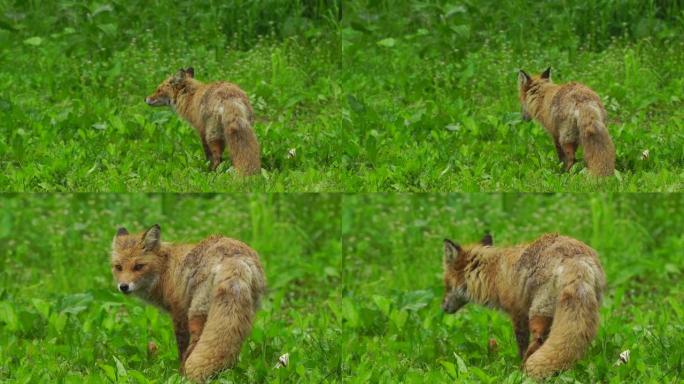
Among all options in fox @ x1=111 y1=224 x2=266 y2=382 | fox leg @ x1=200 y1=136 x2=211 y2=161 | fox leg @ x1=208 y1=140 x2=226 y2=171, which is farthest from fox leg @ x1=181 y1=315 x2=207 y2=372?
fox leg @ x1=200 y1=136 x2=211 y2=161

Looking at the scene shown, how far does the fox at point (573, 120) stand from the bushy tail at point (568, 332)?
10.3 ft

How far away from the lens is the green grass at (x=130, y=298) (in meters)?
14.2

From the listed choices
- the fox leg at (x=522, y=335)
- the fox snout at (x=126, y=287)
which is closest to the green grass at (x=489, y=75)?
the fox leg at (x=522, y=335)

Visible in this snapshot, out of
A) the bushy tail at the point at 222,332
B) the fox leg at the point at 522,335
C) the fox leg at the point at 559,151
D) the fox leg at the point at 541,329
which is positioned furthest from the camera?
the fox leg at the point at 559,151

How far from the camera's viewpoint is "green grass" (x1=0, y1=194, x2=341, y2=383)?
1422 centimetres

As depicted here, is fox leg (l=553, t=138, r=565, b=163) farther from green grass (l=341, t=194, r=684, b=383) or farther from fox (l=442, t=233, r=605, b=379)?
fox (l=442, t=233, r=605, b=379)

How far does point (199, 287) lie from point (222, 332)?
634mm

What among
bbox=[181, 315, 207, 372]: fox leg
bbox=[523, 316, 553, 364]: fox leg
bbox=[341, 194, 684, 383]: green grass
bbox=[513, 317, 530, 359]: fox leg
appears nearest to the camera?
bbox=[181, 315, 207, 372]: fox leg

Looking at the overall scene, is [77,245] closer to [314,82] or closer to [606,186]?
[314,82]

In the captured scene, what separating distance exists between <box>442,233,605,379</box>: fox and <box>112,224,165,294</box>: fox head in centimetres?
282

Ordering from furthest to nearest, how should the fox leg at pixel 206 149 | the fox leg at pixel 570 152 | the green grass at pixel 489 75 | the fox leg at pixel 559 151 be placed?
the green grass at pixel 489 75 < the fox leg at pixel 206 149 < the fox leg at pixel 559 151 < the fox leg at pixel 570 152

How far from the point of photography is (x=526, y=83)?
1717 centimetres

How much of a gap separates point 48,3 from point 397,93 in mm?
4562

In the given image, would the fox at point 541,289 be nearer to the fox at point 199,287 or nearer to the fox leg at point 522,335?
the fox leg at point 522,335
